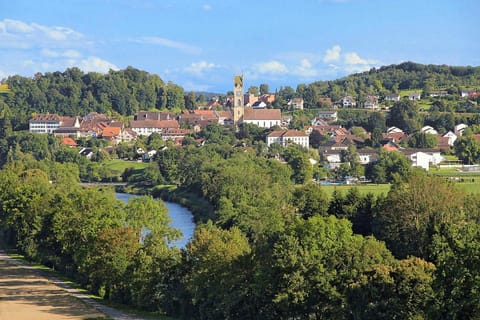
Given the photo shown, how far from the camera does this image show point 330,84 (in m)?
128

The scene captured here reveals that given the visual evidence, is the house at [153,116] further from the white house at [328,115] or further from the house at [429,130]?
the house at [429,130]

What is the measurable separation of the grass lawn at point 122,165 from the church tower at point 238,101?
23.6 m

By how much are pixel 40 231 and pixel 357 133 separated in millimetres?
54115

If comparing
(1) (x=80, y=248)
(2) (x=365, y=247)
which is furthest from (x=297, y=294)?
(1) (x=80, y=248)

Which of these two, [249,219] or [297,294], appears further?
[249,219]

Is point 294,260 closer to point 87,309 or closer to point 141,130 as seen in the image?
point 87,309

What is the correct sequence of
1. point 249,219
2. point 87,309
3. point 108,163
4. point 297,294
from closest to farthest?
point 297,294 < point 87,309 < point 249,219 < point 108,163

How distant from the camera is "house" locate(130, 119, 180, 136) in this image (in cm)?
9719

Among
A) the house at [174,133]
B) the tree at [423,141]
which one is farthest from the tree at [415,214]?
the house at [174,133]

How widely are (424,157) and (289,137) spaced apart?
57.2 feet

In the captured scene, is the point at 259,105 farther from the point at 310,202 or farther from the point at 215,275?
the point at 215,275

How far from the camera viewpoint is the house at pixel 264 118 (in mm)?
96062

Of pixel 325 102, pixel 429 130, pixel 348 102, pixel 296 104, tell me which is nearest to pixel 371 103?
pixel 348 102

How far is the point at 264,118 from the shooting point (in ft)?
317
